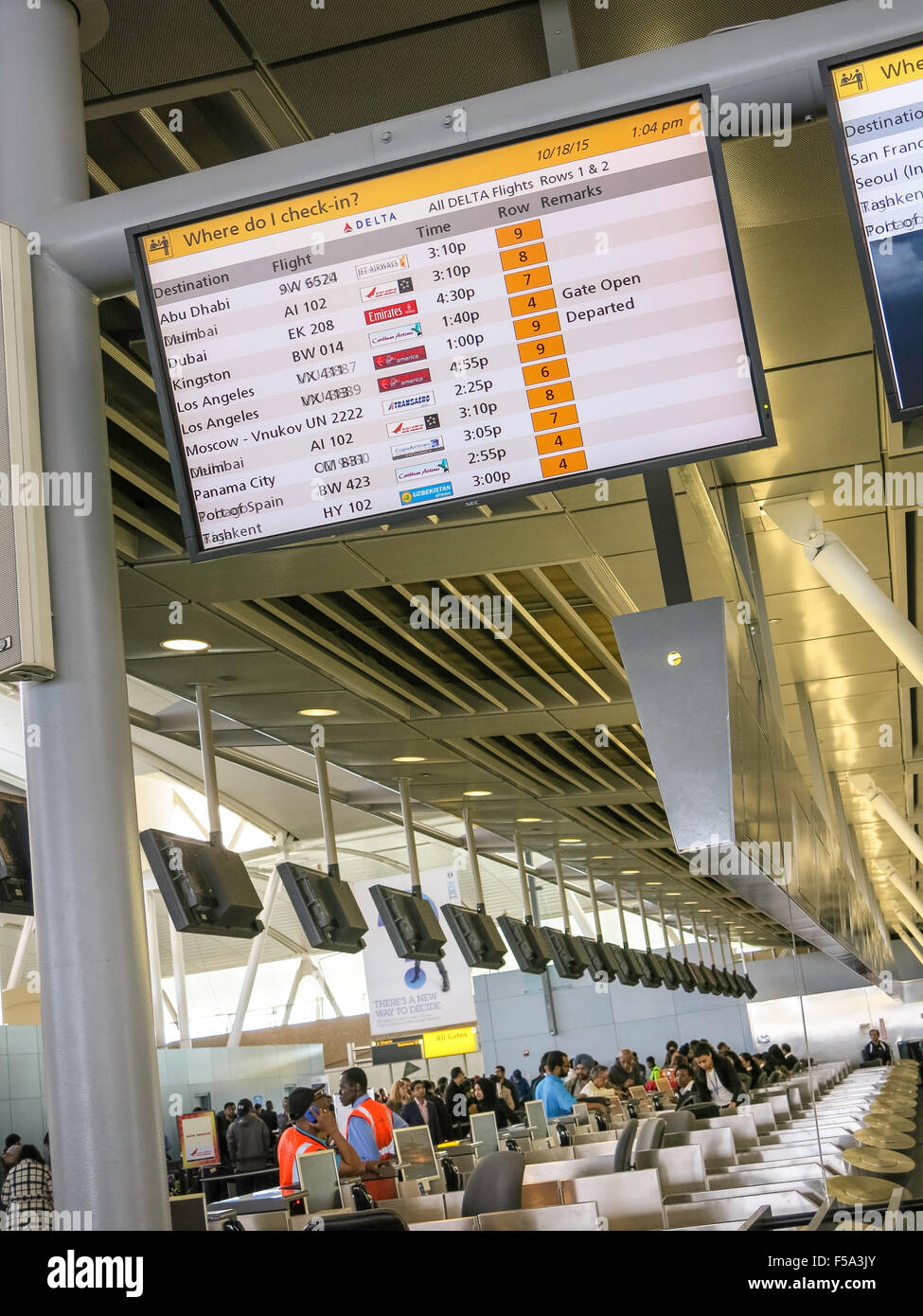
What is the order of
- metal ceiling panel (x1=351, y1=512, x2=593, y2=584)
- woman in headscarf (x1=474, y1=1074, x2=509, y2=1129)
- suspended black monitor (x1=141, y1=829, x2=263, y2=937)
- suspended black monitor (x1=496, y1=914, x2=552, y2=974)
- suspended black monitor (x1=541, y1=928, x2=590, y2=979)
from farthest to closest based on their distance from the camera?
suspended black monitor (x1=541, y1=928, x2=590, y2=979)
suspended black monitor (x1=496, y1=914, x2=552, y2=974)
woman in headscarf (x1=474, y1=1074, x2=509, y2=1129)
suspended black monitor (x1=141, y1=829, x2=263, y2=937)
metal ceiling panel (x1=351, y1=512, x2=593, y2=584)

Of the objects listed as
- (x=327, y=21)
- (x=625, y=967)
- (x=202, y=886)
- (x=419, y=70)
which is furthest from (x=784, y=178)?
(x=625, y=967)

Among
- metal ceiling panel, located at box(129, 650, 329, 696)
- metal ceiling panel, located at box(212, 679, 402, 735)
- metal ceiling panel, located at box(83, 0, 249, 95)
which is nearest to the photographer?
metal ceiling panel, located at box(83, 0, 249, 95)

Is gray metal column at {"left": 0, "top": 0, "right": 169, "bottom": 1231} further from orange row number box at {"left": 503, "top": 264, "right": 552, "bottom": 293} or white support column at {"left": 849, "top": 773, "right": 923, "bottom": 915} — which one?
white support column at {"left": 849, "top": 773, "right": 923, "bottom": 915}

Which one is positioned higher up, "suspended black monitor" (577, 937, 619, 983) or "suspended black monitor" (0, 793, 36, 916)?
"suspended black monitor" (0, 793, 36, 916)

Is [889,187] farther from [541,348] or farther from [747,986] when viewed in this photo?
[747,986]

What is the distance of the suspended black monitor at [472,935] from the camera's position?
15.5m

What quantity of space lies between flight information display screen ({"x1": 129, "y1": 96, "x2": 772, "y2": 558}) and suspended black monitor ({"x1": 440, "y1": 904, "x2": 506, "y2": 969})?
13002 mm

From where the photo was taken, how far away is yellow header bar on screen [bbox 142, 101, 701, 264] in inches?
100

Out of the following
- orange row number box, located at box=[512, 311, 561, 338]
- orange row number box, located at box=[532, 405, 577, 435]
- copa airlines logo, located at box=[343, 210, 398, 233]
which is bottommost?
orange row number box, located at box=[532, 405, 577, 435]

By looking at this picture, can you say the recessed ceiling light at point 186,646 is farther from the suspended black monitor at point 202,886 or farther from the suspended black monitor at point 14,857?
the suspended black monitor at point 14,857

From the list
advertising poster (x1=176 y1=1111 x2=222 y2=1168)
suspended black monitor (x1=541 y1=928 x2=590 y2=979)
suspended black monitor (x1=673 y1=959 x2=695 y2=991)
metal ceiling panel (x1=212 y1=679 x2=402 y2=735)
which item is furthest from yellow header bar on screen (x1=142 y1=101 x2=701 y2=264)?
suspended black monitor (x1=673 y1=959 x2=695 y2=991)

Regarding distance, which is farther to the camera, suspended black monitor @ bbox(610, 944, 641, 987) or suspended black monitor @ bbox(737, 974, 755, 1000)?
suspended black monitor @ bbox(737, 974, 755, 1000)
